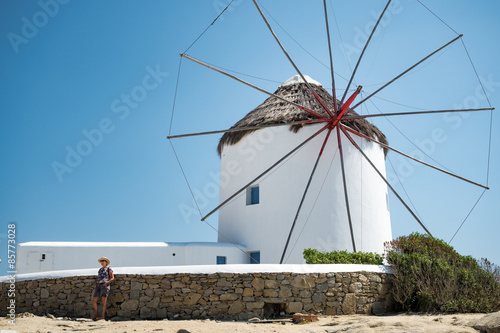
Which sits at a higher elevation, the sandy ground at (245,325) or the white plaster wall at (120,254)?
the white plaster wall at (120,254)

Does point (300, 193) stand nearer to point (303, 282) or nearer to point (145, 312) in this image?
point (303, 282)

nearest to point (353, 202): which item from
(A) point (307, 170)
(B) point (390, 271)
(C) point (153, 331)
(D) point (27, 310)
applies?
(A) point (307, 170)

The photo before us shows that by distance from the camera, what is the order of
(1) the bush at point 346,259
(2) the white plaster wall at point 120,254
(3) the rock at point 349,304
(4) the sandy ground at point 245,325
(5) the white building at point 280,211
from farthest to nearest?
(5) the white building at point 280,211 < (2) the white plaster wall at point 120,254 < (1) the bush at point 346,259 < (3) the rock at point 349,304 < (4) the sandy ground at point 245,325

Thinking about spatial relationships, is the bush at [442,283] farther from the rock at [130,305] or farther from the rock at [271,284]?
the rock at [130,305]

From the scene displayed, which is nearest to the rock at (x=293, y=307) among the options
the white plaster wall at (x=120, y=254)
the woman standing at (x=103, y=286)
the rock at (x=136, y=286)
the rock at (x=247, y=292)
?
the rock at (x=247, y=292)

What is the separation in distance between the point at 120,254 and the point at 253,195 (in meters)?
4.59

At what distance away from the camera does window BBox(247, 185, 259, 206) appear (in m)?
15.0

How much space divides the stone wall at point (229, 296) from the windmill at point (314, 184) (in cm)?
356

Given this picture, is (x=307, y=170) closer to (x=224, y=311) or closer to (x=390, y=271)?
(x=390, y=271)

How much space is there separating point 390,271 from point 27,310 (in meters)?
7.93

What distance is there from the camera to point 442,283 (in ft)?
31.3

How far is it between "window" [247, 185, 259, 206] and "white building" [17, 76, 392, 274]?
0.03 metres

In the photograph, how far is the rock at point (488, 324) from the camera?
6.57 metres

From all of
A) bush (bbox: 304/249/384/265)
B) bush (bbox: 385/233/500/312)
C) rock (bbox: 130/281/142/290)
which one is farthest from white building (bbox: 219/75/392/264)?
rock (bbox: 130/281/142/290)
